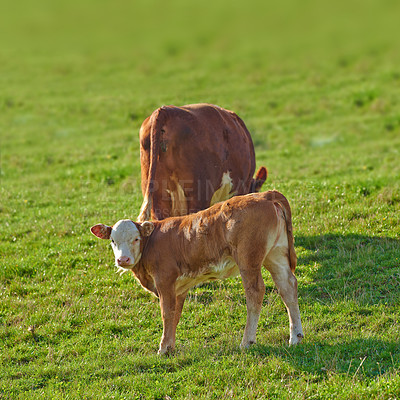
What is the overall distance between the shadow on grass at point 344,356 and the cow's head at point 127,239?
1.78 metres

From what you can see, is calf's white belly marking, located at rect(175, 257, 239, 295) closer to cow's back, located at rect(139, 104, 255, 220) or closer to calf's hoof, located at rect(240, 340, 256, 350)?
calf's hoof, located at rect(240, 340, 256, 350)

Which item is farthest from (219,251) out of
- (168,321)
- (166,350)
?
(166,350)

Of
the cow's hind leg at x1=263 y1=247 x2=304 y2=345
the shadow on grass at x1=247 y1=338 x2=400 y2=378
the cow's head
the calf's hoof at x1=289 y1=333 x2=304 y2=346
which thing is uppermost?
the cow's head

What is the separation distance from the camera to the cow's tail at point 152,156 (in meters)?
8.84

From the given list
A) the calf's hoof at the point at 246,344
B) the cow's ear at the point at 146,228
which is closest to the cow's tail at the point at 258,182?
the cow's ear at the point at 146,228

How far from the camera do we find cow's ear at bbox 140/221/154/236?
7.61 m

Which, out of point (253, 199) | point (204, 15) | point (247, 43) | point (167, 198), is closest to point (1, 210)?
point (167, 198)

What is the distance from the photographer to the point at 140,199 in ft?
46.1

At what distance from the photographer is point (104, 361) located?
7457mm

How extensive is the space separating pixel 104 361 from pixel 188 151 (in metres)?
3.75

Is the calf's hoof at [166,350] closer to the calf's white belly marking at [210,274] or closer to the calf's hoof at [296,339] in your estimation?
the calf's white belly marking at [210,274]

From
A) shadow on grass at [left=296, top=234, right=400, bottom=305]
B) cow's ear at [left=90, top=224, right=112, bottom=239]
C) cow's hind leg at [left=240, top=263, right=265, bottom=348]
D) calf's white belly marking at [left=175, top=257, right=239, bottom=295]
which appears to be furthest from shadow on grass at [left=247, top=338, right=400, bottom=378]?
cow's ear at [left=90, top=224, right=112, bottom=239]

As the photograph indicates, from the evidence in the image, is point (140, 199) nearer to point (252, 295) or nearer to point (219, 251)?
point (219, 251)

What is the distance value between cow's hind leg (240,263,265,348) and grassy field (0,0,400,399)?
29 cm
